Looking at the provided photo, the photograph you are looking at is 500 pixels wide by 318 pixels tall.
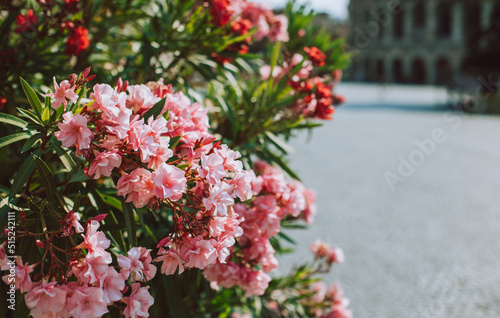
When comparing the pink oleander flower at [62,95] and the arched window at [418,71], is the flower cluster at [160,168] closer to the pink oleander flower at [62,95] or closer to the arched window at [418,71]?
the pink oleander flower at [62,95]

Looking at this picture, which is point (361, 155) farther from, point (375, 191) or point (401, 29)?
point (401, 29)

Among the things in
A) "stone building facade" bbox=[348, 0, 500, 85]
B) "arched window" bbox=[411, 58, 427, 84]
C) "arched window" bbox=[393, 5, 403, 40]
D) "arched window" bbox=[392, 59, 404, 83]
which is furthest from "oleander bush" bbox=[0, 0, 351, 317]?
"arched window" bbox=[393, 5, 403, 40]

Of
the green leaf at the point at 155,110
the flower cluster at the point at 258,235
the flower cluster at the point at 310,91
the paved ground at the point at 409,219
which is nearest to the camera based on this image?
the green leaf at the point at 155,110

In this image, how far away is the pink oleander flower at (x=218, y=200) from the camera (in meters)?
0.81

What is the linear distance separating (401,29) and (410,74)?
377 cm

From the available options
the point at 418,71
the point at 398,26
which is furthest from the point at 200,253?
the point at 398,26

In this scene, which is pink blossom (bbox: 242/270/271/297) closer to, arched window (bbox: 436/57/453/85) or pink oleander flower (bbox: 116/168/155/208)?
pink oleander flower (bbox: 116/168/155/208)

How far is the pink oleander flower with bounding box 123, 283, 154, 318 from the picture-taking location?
80 centimetres

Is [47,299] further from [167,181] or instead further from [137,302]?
[167,181]

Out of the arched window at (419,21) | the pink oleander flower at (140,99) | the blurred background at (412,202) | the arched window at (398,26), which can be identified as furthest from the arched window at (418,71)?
the pink oleander flower at (140,99)

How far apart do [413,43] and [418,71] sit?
7.03 feet

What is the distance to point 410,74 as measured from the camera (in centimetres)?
3161

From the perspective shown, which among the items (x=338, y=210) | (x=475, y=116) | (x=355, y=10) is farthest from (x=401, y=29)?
(x=338, y=210)

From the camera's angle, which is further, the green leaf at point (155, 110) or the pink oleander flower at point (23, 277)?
the green leaf at point (155, 110)
